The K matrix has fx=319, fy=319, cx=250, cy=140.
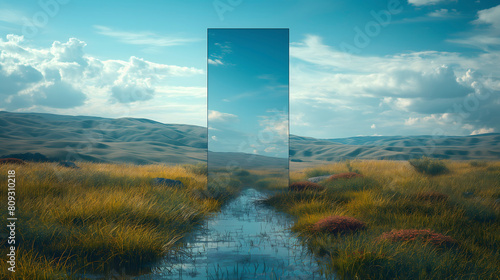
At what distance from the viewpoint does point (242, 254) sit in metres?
4.73

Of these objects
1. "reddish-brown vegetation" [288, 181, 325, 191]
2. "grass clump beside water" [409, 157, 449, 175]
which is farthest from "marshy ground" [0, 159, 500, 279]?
"grass clump beside water" [409, 157, 449, 175]

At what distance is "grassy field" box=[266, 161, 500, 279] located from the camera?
12.7 ft

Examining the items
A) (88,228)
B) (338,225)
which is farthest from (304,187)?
(88,228)

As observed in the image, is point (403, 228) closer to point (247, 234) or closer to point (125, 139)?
point (247, 234)

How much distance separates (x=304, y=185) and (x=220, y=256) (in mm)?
5021

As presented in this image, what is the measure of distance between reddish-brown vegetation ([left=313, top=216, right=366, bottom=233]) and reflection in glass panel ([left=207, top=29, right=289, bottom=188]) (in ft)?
12.4

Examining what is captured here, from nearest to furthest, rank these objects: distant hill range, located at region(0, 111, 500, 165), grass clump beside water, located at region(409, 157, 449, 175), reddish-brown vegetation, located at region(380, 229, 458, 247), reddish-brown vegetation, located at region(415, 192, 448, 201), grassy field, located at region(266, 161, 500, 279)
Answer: grassy field, located at region(266, 161, 500, 279) → reddish-brown vegetation, located at region(380, 229, 458, 247) → reddish-brown vegetation, located at region(415, 192, 448, 201) → grass clump beside water, located at region(409, 157, 449, 175) → distant hill range, located at region(0, 111, 500, 165)

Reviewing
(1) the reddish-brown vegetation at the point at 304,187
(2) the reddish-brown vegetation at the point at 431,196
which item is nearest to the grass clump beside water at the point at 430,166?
(2) the reddish-brown vegetation at the point at 431,196

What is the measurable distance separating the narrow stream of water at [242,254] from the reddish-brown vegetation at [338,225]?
0.51 meters

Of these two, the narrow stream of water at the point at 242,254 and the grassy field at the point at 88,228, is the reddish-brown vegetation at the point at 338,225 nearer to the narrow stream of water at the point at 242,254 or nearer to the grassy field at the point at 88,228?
the narrow stream of water at the point at 242,254

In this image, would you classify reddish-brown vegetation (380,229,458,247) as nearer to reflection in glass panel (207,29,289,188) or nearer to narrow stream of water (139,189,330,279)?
narrow stream of water (139,189,330,279)

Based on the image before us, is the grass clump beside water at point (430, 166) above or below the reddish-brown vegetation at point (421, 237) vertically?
above

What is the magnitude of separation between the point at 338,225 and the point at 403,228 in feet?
4.08

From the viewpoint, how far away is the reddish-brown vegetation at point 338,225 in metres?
5.32
